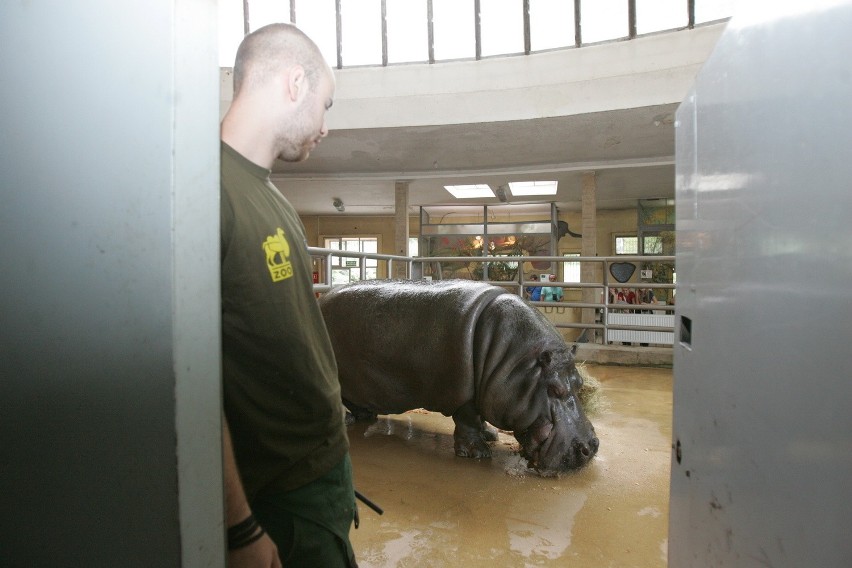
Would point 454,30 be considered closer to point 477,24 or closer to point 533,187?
point 477,24

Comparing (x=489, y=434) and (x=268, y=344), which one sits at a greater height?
(x=268, y=344)

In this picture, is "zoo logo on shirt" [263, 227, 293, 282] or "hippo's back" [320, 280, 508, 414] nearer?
"zoo logo on shirt" [263, 227, 293, 282]

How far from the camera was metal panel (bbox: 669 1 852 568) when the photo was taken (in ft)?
2.11

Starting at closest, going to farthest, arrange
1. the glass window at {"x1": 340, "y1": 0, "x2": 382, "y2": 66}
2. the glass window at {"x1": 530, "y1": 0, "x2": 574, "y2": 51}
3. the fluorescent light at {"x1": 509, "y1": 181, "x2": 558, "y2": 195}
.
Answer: the glass window at {"x1": 530, "y1": 0, "x2": 574, "y2": 51}, the glass window at {"x1": 340, "y1": 0, "x2": 382, "y2": 66}, the fluorescent light at {"x1": 509, "y1": 181, "x2": 558, "y2": 195}

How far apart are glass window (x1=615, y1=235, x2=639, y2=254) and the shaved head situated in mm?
14376

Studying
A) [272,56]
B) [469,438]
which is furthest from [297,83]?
[469,438]

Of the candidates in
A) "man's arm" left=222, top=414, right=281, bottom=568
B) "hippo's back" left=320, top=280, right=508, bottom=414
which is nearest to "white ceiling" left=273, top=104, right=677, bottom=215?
"hippo's back" left=320, top=280, right=508, bottom=414

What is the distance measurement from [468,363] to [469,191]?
964cm

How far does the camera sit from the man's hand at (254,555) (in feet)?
3.02

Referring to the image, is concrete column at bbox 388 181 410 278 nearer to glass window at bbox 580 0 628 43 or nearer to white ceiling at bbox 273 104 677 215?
white ceiling at bbox 273 104 677 215

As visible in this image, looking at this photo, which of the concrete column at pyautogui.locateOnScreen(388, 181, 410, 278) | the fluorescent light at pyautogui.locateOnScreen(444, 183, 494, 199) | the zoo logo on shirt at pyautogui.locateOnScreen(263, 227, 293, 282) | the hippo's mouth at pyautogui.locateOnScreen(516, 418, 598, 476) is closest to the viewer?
the zoo logo on shirt at pyautogui.locateOnScreen(263, 227, 293, 282)

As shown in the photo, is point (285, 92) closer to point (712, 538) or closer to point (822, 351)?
point (822, 351)

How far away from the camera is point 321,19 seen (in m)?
9.31

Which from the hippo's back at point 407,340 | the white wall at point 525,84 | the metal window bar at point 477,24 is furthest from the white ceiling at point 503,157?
the hippo's back at point 407,340
